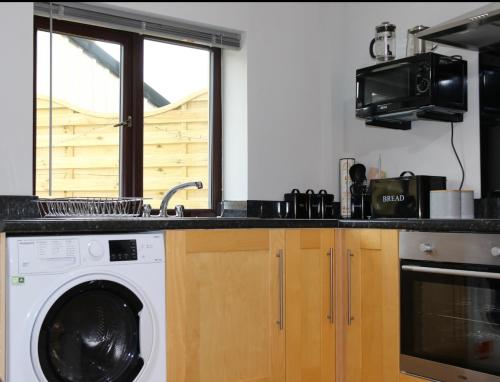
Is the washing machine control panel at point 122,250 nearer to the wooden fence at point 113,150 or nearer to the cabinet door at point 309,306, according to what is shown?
the wooden fence at point 113,150

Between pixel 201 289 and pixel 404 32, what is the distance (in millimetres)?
1909

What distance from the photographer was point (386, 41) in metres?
3.39

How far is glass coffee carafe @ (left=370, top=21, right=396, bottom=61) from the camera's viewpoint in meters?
3.39

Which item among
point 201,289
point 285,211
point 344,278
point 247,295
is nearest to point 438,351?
point 344,278

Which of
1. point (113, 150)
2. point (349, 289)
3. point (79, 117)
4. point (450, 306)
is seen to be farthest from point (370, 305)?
point (79, 117)

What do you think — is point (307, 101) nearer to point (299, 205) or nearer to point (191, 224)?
point (299, 205)

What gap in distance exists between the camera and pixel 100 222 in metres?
2.37

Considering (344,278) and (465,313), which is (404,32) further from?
(465,313)

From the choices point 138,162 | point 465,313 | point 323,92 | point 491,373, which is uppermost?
point 323,92

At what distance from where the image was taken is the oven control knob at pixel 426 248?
262 centimetres

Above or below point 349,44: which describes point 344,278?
below

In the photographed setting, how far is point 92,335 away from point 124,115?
1356 mm

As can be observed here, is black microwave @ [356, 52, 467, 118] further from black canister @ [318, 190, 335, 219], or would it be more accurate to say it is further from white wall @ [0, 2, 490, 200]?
black canister @ [318, 190, 335, 219]

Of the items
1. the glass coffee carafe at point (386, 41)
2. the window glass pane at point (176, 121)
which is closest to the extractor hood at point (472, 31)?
the glass coffee carafe at point (386, 41)
